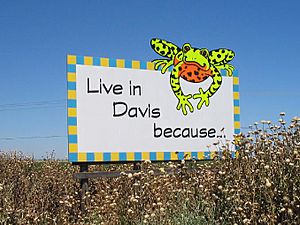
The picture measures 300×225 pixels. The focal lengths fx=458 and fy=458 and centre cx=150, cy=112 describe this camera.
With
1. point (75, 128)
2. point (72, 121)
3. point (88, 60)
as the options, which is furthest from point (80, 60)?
point (75, 128)

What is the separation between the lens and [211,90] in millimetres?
8906

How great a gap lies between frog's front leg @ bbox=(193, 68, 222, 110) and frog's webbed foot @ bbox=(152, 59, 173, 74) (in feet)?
2.55

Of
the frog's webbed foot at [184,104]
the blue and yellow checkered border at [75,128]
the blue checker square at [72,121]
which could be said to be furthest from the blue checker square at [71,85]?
the frog's webbed foot at [184,104]

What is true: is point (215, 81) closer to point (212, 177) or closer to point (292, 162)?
point (212, 177)

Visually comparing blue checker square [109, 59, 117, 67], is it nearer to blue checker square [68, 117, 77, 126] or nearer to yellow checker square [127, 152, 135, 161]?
blue checker square [68, 117, 77, 126]

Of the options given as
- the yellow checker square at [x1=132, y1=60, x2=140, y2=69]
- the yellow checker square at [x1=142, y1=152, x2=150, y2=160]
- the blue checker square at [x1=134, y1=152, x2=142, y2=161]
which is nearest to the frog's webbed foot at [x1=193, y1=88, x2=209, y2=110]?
the yellow checker square at [x1=132, y1=60, x2=140, y2=69]

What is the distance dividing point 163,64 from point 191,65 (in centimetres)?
65

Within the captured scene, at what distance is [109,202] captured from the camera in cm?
606

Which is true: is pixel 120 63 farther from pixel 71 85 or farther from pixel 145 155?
pixel 145 155

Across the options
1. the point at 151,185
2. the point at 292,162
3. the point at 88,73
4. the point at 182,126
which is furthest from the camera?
the point at 182,126

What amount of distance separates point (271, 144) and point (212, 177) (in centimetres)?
104

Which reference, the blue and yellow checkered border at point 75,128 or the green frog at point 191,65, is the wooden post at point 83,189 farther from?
the green frog at point 191,65

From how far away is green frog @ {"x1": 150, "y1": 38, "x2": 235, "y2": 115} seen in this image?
8.46m

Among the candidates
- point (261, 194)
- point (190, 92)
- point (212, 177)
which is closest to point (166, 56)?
point (190, 92)
